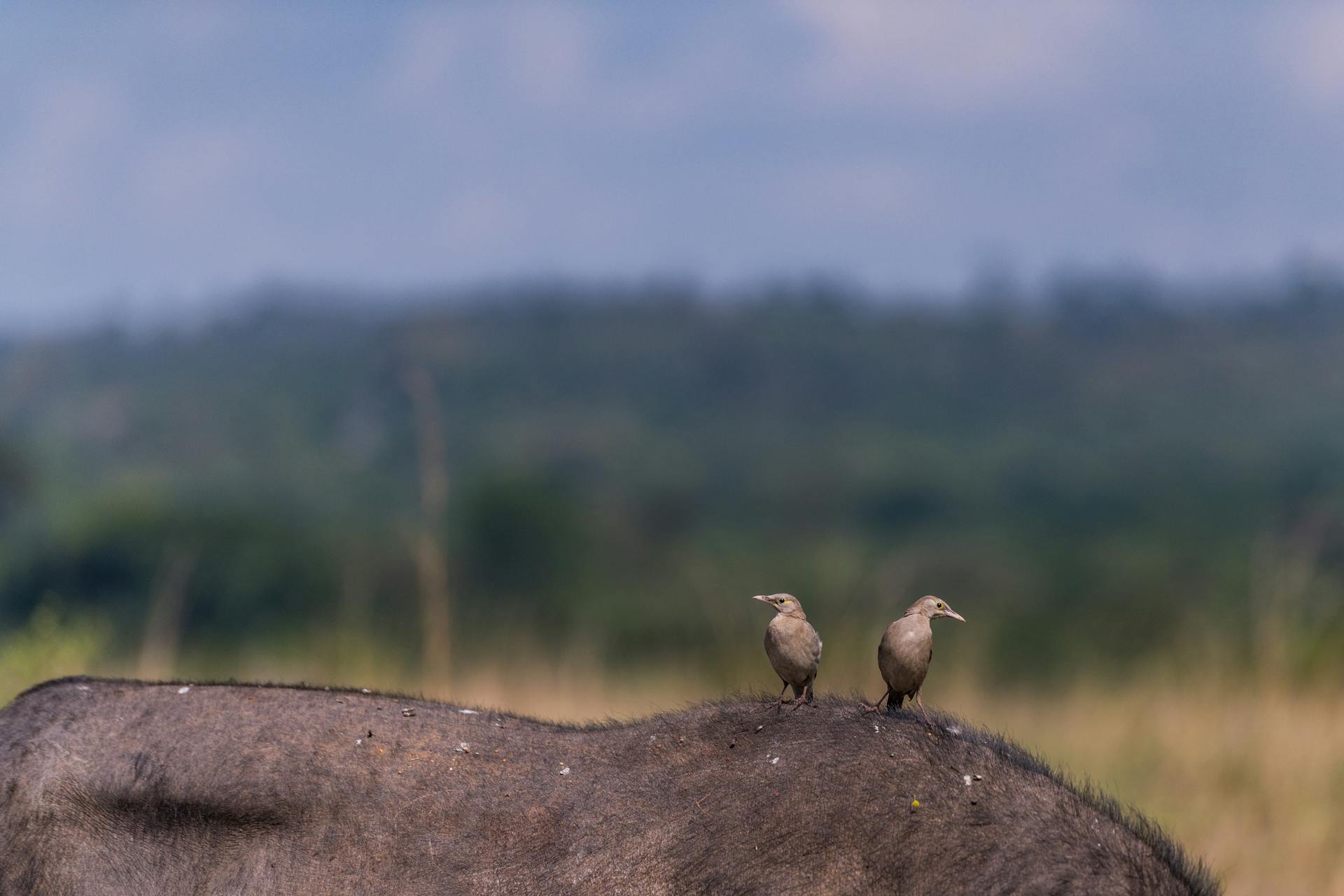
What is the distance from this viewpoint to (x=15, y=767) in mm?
2023

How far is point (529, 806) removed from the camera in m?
1.91

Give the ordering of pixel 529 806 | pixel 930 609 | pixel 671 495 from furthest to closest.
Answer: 1. pixel 671 495
2. pixel 930 609
3. pixel 529 806

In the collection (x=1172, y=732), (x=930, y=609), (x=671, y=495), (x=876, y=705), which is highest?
(x=930, y=609)

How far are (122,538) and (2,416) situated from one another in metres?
5.71

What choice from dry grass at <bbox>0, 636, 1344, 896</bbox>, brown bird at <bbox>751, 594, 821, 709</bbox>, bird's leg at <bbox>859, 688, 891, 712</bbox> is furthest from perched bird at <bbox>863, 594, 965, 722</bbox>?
dry grass at <bbox>0, 636, 1344, 896</bbox>

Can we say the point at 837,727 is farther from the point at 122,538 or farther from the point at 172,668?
the point at 122,538

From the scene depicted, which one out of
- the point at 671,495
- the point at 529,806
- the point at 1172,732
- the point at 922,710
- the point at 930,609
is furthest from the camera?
the point at 671,495

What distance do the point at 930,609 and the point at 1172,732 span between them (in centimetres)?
575

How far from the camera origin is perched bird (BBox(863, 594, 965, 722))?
209cm

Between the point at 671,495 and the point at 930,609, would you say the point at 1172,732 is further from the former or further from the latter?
the point at 671,495

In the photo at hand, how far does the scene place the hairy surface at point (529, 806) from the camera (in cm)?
178

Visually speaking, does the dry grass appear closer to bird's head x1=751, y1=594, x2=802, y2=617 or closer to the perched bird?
bird's head x1=751, y1=594, x2=802, y2=617

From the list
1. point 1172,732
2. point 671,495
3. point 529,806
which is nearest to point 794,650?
point 529,806

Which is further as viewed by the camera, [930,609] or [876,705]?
[930,609]
